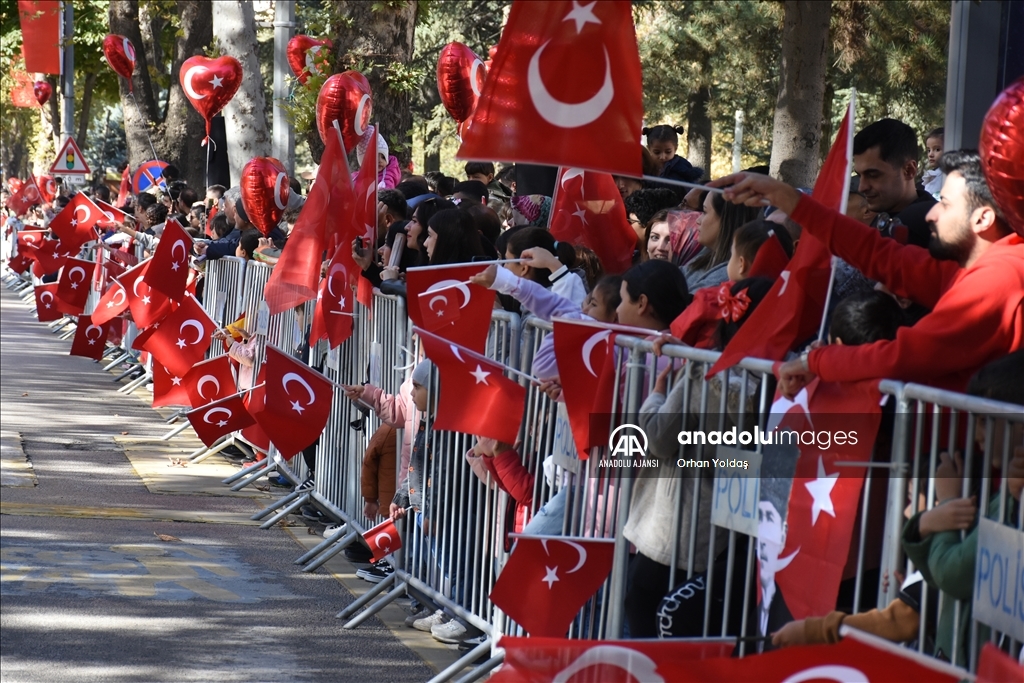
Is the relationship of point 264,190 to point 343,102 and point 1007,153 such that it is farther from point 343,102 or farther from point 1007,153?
point 1007,153

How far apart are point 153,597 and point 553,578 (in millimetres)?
2806

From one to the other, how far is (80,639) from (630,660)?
11.8 ft

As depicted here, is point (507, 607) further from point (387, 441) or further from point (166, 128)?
point (166, 128)

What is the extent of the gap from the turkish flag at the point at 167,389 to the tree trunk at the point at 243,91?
22.2 feet

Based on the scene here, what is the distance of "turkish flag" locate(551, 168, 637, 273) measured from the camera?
736 centimetres

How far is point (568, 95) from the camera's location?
4.27m

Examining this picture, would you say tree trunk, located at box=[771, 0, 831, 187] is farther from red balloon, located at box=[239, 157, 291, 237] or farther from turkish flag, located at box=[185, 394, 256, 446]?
turkish flag, located at box=[185, 394, 256, 446]

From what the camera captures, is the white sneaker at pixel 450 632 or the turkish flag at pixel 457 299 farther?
the white sneaker at pixel 450 632

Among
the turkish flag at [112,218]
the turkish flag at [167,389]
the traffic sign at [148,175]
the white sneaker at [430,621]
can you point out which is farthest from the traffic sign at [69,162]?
the white sneaker at [430,621]

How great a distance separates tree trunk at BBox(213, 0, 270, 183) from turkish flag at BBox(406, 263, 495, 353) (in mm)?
11446

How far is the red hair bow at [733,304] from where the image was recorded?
440cm

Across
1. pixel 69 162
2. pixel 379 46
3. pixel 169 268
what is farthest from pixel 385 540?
pixel 69 162

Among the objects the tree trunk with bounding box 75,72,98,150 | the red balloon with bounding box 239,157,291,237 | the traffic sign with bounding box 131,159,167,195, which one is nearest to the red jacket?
the red balloon with bounding box 239,157,291,237

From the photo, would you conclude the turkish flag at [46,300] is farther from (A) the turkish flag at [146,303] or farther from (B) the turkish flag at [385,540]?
(B) the turkish flag at [385,540]
